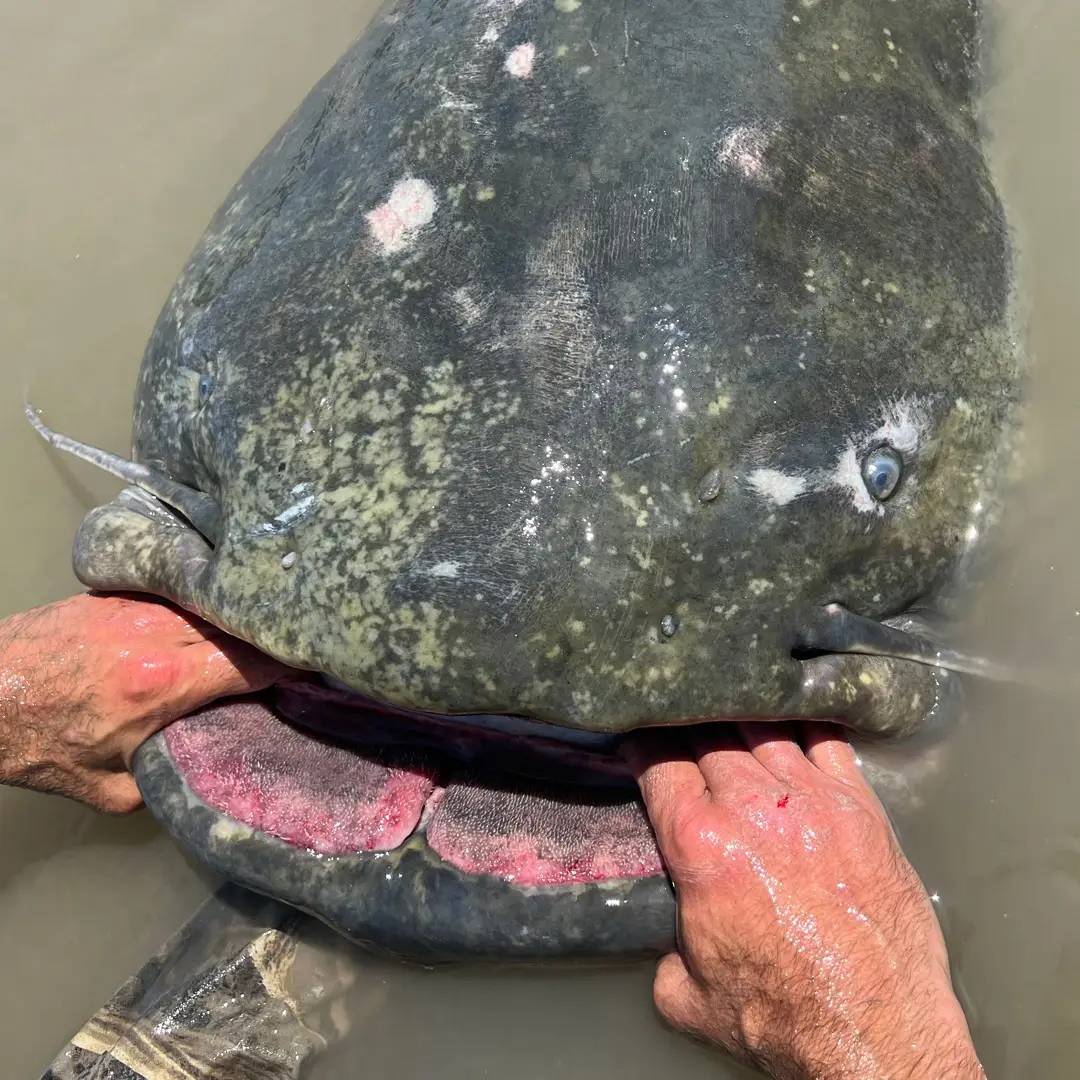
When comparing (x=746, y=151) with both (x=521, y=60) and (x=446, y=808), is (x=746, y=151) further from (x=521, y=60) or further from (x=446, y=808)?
(x=446, y=808)

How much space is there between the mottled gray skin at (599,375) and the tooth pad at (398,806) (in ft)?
1.32

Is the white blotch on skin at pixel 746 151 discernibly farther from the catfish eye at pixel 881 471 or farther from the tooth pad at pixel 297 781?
the tooth pad at pixel 297 781

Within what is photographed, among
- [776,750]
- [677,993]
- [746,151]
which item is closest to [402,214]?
[746,151]

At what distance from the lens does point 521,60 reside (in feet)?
8.23

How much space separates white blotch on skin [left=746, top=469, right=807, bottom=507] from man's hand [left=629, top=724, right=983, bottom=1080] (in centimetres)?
54

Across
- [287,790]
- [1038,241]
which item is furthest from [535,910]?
[1038,241]

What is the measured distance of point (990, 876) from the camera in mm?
2799

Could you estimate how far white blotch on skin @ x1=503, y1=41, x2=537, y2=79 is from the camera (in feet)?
8.20

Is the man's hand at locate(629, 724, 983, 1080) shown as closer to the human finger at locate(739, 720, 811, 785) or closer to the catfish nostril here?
the human finger at locate(739, 720, 811, 785)

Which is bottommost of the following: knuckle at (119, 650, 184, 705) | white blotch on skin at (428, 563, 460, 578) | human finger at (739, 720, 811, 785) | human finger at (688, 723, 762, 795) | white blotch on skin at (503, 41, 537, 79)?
human finger at (739, 720, 811, 785)

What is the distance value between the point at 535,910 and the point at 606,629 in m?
0.65

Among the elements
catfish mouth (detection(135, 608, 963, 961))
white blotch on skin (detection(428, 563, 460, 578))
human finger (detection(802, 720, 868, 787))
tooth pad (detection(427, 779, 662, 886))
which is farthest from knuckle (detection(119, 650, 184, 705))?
human finger (detection(802, 720, 868, 787))

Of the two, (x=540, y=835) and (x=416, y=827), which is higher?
(x=416, y=827)

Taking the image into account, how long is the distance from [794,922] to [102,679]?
1.63m
